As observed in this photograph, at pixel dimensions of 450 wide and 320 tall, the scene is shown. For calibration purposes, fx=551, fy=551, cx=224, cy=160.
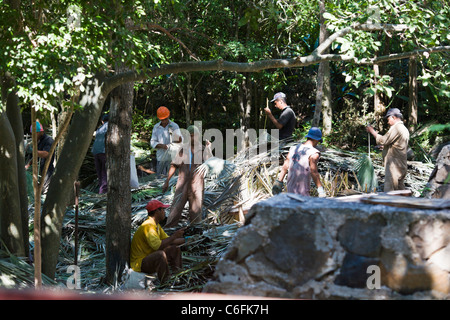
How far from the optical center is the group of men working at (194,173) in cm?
682

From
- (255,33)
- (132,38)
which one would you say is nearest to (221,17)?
(255,33)

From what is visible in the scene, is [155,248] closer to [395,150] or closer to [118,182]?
[118,182]

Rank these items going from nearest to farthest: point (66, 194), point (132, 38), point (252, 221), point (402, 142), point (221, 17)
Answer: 1. point (252, 221)
2. point (132, 38)
3. point (66, 194)
4. point (402, 142)
5. point (221, 17)

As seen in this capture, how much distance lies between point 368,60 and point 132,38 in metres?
2.82

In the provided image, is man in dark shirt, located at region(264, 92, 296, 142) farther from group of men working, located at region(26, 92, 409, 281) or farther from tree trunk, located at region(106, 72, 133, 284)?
tree trunk, located at region(106, 72, 133, 284)

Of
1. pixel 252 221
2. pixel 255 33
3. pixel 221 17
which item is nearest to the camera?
pixel 252 221

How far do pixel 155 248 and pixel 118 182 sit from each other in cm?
95

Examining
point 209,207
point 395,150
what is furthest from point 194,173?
point 395,150

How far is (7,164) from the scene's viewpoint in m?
6.38

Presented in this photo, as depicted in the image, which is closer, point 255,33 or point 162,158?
point 162,158

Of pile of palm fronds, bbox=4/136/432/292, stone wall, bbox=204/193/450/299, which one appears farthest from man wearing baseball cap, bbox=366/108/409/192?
stone wall, bbox=204/193/450/299

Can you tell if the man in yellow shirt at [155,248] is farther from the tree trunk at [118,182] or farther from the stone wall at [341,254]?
the stone wall at [341,254]

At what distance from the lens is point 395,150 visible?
8.62 meters

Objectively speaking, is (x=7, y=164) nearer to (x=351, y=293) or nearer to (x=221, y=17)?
(x=351, y=293)
